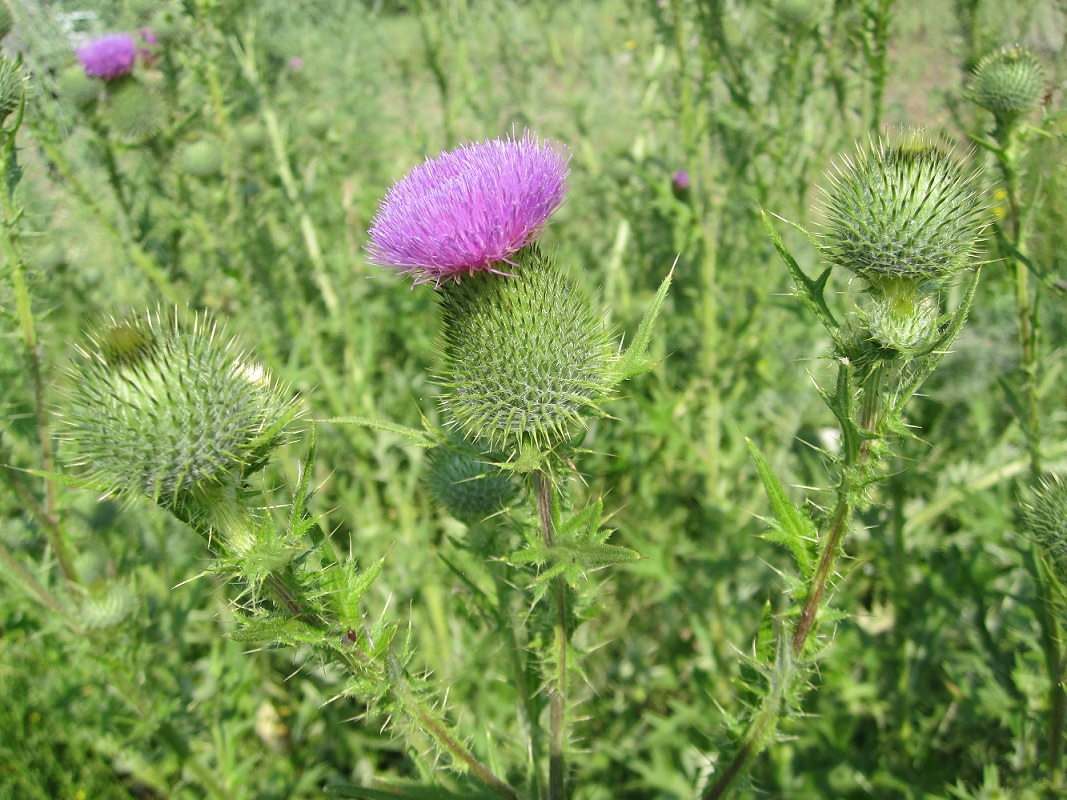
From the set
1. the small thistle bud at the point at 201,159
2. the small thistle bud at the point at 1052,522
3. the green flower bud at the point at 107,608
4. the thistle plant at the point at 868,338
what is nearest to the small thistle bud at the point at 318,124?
the small thistle bud at the point at 201,159

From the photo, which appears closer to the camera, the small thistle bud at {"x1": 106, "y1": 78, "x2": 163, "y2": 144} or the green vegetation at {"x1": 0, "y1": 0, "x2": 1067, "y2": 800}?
the green vegetation at {"x1": 0, "y1": 0, "x2": 1067, "y2": 800}

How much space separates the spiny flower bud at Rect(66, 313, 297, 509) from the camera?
1828 mm

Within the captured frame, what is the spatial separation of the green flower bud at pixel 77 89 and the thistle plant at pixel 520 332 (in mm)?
3829

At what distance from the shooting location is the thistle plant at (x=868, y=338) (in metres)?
1.70

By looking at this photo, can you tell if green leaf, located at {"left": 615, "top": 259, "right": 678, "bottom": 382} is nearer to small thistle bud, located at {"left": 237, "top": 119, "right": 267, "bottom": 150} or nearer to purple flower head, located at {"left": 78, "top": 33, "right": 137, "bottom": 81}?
small thistle bud, located at {"left": 237, "top": 119, "right": 267, "bottom": 150}

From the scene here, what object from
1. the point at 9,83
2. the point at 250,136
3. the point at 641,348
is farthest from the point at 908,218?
the point at 250,136

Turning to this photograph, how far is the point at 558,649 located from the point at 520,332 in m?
0.88

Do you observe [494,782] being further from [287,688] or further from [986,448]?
[986,448]

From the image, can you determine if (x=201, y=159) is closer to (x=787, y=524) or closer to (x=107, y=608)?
(x=107, y=608)

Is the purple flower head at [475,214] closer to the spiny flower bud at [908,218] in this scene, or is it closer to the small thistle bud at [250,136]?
the spiny flower bud at [908,218]

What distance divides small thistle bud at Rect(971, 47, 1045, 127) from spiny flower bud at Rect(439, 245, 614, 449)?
1.99 metres

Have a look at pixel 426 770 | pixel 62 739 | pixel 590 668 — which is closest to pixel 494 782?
pixel 426 770

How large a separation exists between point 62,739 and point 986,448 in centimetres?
560

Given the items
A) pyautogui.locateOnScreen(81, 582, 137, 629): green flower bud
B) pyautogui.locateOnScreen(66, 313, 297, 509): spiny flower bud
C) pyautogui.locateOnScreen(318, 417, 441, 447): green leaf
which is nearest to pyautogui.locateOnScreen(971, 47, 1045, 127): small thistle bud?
pyautogui.locateOnScreen(318, 417, 441, 447): green leaf
